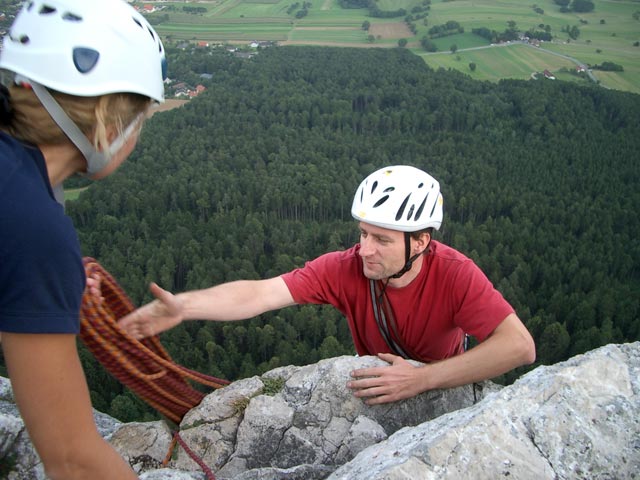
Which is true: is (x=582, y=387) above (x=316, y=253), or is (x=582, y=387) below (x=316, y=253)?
above

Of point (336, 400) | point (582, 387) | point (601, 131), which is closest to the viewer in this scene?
point (582, 387)

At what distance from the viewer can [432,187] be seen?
458cm

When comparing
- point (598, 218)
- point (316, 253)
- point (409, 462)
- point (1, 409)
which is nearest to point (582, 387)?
point (409, 462)

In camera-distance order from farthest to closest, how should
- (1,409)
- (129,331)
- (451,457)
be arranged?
(1,409)
(129,331)
(451,457)

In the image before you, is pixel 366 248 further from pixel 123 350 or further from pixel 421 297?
pixel 123 350

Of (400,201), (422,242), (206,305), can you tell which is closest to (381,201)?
(400,201)

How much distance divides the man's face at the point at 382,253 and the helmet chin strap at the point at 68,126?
230 cm

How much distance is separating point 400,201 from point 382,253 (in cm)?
43

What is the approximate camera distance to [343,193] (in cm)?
5175

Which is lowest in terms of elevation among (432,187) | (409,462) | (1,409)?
(1,409)

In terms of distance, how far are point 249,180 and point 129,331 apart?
51643 mm

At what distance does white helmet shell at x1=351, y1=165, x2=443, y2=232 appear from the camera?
4.33m

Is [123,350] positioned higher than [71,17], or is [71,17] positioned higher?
[71,17]

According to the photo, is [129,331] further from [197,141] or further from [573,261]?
[197,141]
